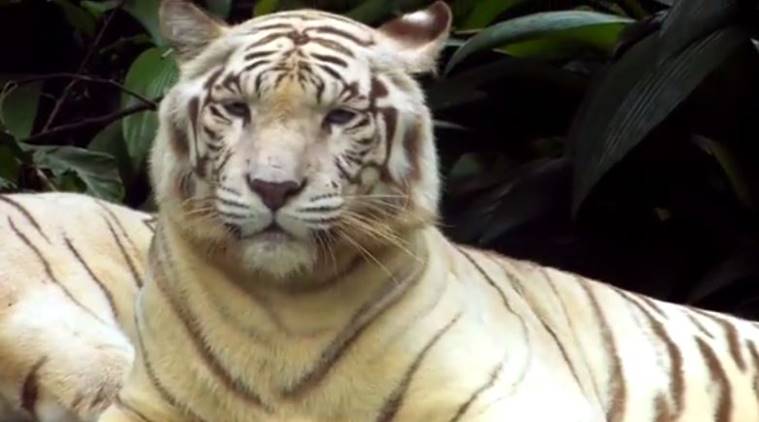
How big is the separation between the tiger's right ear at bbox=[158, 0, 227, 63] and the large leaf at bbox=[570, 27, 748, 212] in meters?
1.60

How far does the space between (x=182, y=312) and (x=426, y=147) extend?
42 cm

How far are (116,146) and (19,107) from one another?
405mm

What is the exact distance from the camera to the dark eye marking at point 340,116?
7.64ft

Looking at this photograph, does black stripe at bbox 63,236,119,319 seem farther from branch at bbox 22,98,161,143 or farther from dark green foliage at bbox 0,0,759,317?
branch at bbox 22,98,161,143

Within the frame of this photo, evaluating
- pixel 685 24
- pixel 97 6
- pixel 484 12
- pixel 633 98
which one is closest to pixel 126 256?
pixel 633 98

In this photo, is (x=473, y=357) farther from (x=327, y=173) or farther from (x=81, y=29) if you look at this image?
(x=81, y=29)

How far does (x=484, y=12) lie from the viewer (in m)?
4.91

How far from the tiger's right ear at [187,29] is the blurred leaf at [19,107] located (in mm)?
2532

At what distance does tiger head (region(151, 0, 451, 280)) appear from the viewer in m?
2.27

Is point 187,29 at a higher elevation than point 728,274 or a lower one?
higher

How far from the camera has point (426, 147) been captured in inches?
96.8

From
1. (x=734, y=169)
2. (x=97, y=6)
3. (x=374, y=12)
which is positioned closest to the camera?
(x=734, y=169)

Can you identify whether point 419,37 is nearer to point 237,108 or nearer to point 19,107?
point 237,108

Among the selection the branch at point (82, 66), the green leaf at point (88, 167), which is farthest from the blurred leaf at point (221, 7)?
the green leaf at point (88, 167)
